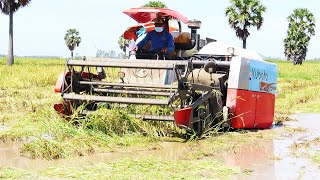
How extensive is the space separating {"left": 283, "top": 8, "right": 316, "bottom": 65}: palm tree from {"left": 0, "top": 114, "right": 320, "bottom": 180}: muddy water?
7309 cm

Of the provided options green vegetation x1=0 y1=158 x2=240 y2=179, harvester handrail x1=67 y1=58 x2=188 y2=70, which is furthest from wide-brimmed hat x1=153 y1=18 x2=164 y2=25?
green vegetation x1=0 y1=158 x2=240 y2=179

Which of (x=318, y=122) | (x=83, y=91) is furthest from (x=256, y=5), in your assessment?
(x=83, y=91)

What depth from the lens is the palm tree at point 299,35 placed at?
7881 centimetres

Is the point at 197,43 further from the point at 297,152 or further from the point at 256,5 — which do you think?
the point at 256,5

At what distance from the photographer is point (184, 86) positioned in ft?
25.4

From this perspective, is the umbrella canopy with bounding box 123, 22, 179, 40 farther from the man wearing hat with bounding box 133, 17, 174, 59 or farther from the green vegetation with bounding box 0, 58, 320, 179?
the green vegetation with bounding box 0, 58, 320, 179

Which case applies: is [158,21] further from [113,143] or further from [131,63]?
[113,143]

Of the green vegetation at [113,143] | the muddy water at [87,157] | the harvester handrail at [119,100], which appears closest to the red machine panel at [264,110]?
the green vegetation at [113,143]

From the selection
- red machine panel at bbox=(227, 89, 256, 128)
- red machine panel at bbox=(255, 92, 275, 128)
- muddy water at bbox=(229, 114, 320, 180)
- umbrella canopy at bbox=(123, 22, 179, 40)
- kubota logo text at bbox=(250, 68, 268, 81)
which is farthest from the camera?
umbrella canopy at bbox=(123, 22, 179, 40)

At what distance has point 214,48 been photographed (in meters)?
9.88

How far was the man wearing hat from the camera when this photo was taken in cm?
955

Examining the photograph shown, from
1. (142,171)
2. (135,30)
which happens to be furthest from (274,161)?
(135,30)

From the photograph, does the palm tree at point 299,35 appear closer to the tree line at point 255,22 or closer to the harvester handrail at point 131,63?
the tree line at point 255,22

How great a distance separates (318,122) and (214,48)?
11.1 feet
